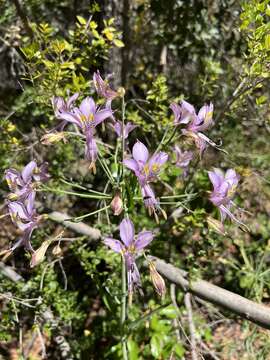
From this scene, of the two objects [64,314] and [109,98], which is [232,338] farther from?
[109,98]

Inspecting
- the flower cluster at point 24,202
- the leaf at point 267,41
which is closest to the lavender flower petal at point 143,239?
the flower cluster at point 24,202

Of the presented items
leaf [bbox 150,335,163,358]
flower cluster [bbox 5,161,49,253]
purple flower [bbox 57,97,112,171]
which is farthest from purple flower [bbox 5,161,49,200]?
leaf [bbox 150,335,163,358]

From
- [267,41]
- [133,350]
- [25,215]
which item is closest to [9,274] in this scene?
[133,350]

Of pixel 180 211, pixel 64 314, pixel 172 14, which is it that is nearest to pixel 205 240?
pixel 180 211

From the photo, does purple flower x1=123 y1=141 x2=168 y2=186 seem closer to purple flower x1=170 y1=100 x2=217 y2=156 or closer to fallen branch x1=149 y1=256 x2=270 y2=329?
purple flower x1=170 y1=100 x2=217 y2=156

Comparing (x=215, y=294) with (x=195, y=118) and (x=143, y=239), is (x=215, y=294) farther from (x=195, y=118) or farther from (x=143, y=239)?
(x=195, y=118)

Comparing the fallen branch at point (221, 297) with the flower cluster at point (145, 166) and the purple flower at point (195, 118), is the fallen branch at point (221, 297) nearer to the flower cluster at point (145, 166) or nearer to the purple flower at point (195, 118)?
the flower cluster at point (145, 166)
